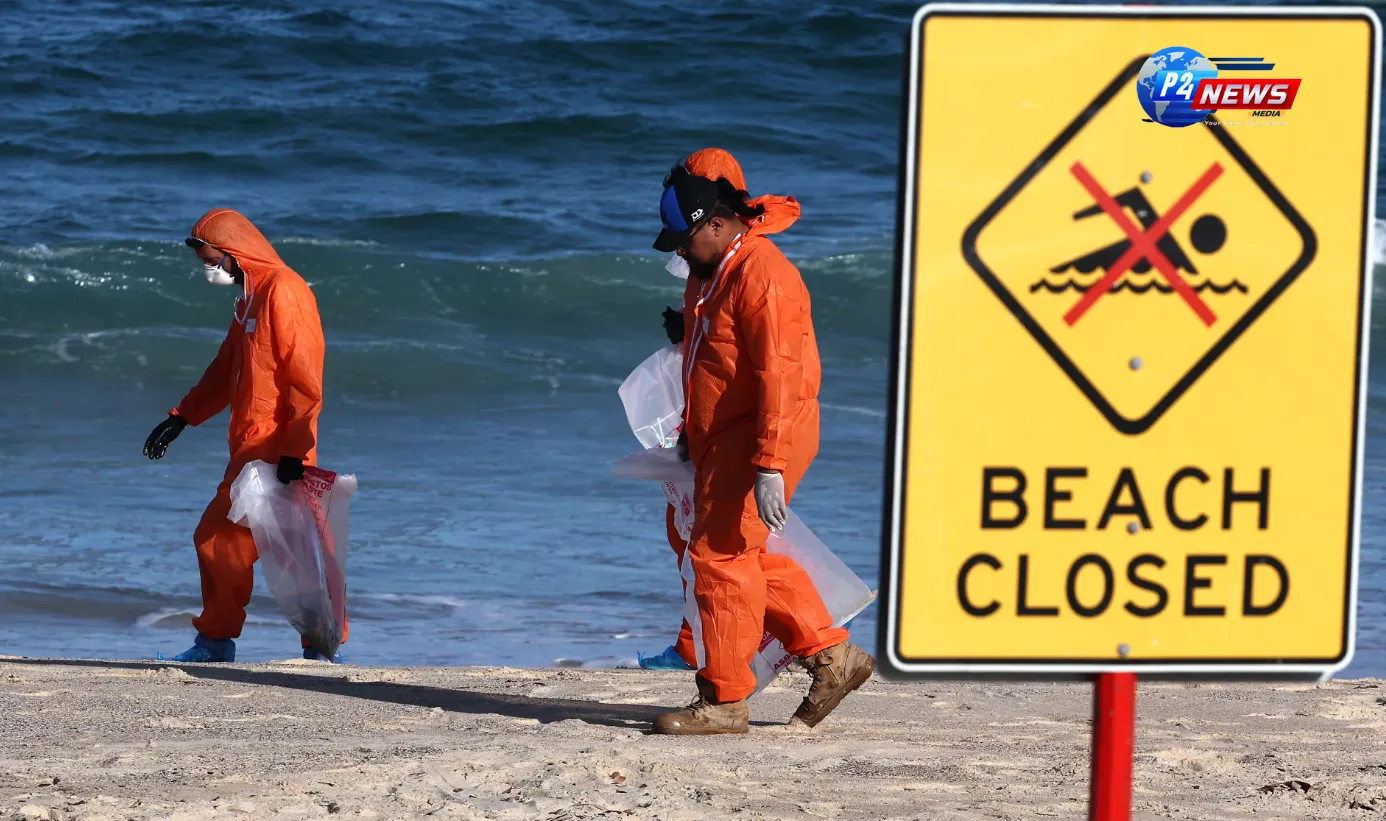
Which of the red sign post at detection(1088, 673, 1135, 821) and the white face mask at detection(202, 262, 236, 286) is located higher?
the white face mask at detection(202, 262, 236, 286)

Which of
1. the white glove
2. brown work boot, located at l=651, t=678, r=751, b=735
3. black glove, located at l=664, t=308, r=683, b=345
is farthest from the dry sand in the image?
black glove, located at l=664, t=308, r=683, b=345

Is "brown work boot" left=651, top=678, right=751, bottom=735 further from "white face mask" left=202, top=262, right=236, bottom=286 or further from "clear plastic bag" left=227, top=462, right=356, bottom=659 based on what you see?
"white face mask" left=202, top=262, right=236, bottom=286

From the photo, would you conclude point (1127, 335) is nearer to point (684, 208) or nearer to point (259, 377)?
point (684, 208)

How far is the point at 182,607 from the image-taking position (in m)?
7.68

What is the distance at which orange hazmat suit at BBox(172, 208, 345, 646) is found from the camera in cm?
587

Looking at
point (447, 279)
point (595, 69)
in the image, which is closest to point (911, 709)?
point (447, 279)

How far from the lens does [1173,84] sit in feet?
5.47

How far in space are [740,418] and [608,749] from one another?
2.82 feet

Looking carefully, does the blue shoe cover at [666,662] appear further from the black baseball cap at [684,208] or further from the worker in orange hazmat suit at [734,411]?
the black baseball cap at [684,208]

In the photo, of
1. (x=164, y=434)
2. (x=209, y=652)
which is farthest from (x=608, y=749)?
(x=164, y=434)

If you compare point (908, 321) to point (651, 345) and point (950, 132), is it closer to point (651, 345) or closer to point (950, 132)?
point (950, 132)

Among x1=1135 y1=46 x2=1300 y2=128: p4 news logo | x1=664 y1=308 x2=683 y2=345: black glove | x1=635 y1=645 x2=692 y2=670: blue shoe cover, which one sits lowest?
x1=635 y1=645 x2=692 y2=670: blue shoe cover

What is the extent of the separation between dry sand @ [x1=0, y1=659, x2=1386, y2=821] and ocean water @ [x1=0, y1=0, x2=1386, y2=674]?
65.7 inches

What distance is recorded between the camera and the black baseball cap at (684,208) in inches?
180
